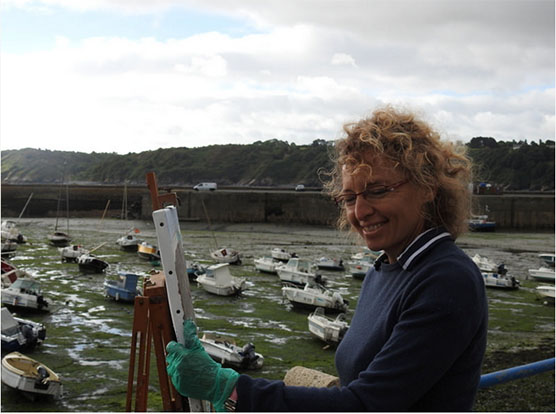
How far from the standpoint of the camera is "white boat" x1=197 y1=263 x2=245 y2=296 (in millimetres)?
20984

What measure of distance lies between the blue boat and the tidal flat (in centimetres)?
26

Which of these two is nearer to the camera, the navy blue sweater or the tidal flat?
the navy blue sweater

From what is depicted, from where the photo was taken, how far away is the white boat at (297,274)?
75.5 feet

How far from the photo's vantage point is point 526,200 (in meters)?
51.2

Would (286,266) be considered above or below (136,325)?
below

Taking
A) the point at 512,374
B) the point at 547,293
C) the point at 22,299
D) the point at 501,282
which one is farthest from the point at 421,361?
the point at 501,282

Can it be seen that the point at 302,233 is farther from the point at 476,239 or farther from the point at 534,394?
the point at 534,394

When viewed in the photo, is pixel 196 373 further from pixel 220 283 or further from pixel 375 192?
pixel 220 283

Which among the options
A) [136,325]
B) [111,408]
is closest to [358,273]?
[111,408]

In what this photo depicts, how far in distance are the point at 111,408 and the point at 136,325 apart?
945 cm

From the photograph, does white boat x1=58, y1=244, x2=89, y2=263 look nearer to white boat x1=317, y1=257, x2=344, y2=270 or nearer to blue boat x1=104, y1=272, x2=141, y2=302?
blue boat x1=104, y1=272, x2=141, y2=302

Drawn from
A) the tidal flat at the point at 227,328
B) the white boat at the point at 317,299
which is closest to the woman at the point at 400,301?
the tidal flat at the point at 227,328

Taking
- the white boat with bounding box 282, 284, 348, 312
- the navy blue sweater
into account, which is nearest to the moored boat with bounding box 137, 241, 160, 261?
the white boat with bounding box 282, 284, 348, 312

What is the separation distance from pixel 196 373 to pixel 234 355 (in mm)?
11419
